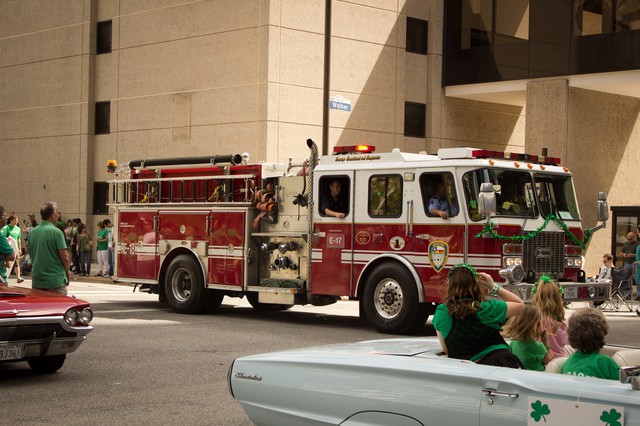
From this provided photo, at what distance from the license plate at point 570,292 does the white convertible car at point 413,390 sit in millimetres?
8552

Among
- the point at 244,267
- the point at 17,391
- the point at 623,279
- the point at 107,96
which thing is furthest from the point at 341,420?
the point at 107,96

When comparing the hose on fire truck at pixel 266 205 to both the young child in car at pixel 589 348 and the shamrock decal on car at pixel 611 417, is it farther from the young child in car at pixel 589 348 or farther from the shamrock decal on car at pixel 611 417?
the shamrock decal on car at pixel 611 417

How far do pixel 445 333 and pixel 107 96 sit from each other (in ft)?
96.2

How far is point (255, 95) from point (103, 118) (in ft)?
27.1

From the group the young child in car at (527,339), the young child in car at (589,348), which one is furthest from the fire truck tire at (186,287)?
the young child in car at (589,348)

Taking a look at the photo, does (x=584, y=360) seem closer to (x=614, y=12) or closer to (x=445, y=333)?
(x=445, y=333)

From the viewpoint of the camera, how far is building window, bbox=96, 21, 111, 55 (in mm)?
34281

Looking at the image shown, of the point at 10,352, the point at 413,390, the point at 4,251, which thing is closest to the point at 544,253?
the point at 4,251

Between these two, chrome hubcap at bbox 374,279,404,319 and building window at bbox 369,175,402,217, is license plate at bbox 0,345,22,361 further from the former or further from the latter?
building window at bbox 369,175,402,217

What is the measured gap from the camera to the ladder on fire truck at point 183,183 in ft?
56.2

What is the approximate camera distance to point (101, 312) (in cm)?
1756

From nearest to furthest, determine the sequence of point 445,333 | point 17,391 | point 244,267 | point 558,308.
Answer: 1. point 445,333
2. point 558,308
3. point 17,391
4. point 244,267

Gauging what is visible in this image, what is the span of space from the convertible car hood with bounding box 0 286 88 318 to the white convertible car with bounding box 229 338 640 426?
4.16 m

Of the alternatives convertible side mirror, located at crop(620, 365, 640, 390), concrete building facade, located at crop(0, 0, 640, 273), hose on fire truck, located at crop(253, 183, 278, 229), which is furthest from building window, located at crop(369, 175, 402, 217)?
concrete building facade, located at crop(0, 0, 640, 273)
